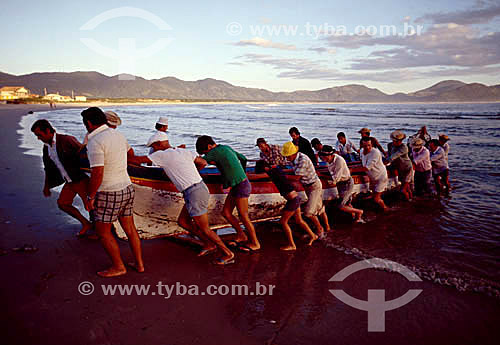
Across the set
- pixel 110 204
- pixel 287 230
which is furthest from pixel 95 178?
pixel 287 230

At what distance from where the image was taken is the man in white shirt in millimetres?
3426

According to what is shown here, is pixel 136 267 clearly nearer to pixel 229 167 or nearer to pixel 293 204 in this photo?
pixel 229 167

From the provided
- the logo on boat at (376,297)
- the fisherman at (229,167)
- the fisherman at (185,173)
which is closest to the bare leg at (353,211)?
the logo on boat at (376,297)

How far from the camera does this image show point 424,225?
21.7 ft

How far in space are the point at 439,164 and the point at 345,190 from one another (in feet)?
13.9

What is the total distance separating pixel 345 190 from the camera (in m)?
6.29

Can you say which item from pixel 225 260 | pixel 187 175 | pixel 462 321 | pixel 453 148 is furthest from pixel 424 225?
pixel 453 148

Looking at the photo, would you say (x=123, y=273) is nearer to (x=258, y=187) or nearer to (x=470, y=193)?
(x=258, y=187)

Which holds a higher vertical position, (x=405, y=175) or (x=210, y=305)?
(x=405, y=175)

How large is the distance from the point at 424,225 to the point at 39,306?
6.61m

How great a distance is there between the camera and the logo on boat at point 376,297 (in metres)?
3.65

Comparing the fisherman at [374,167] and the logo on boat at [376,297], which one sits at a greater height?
the fisherman at [374,167]

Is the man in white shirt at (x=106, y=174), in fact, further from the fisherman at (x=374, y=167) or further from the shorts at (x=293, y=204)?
the fisherman at (x=374, y=167)

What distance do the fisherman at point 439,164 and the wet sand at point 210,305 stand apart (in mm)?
5328
